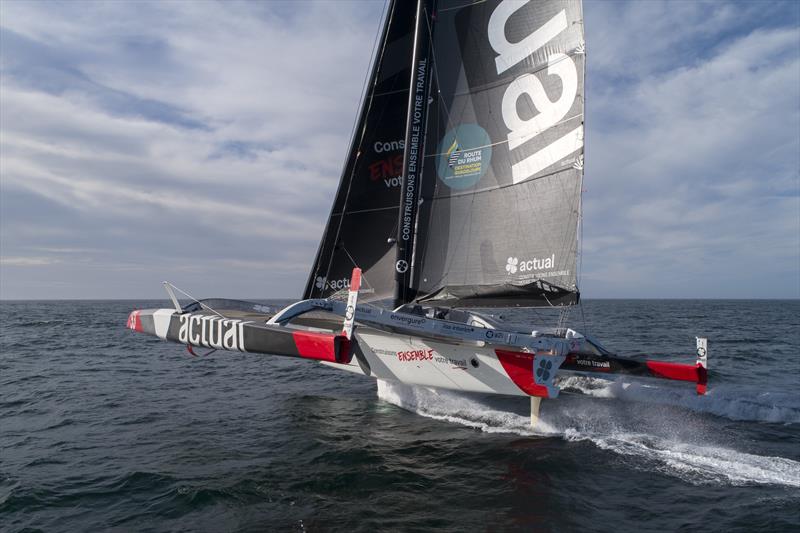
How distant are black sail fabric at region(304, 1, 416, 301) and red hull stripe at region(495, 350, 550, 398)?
341 centimetres

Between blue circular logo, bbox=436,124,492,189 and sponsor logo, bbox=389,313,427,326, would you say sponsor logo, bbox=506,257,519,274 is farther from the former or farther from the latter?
sponsor logo, bbox=389,313,427,326

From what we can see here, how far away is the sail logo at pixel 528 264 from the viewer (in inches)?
316

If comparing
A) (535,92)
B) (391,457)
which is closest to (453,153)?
(535,92)

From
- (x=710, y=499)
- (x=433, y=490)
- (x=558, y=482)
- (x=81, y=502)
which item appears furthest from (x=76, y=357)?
(x=710, y=499)

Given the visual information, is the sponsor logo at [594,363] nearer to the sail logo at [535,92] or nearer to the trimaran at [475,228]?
the trimaran at [475,228]

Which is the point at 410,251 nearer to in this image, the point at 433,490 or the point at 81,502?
the point at 433,490

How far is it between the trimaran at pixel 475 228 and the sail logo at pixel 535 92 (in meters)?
0.02

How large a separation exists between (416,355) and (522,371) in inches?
65.9

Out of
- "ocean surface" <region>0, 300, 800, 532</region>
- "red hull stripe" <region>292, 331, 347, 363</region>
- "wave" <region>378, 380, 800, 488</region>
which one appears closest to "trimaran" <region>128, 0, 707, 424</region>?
"wave" <region>378, 380, 800, 488</region>

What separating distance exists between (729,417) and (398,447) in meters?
6.41

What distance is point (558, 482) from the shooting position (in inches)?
235

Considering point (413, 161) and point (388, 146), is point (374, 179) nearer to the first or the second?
point (388, 146)

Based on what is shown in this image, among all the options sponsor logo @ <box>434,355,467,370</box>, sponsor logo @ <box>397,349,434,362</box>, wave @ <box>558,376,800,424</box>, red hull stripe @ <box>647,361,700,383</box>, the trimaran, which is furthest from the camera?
wave @ <box>558,376,800,424</box>

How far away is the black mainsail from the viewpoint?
798 cm
